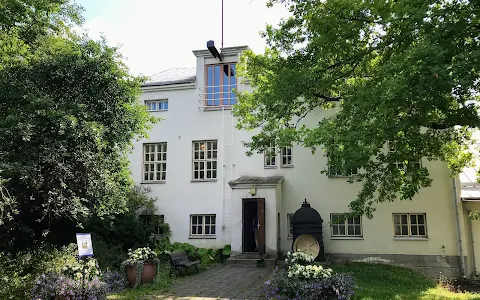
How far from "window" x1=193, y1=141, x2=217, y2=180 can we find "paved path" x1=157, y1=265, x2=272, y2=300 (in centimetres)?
557

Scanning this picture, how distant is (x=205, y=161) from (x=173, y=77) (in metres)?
5.85

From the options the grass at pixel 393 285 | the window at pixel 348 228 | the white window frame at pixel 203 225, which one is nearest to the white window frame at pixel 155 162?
the white window frame at pixel 203 225

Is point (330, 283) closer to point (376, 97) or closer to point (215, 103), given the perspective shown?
point (376, 97)

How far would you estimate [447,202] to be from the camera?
16.8 m

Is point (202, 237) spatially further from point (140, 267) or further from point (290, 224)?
point (140, 267)

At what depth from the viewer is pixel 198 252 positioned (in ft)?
57.0

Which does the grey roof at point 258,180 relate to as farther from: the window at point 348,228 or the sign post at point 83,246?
the sign post at point 83,246

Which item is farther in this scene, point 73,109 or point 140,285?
point 140,285

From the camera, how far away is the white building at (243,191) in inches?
659

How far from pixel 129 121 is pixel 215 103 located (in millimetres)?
8148

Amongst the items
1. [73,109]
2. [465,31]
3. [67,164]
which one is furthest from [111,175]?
[465,31]

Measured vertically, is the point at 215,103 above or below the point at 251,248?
above

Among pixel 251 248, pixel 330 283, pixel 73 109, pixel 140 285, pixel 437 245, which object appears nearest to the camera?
pixel 330 283

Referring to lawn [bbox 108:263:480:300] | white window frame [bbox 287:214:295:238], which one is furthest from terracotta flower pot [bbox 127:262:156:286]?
white window frame [bbox 287:214:295:238]
